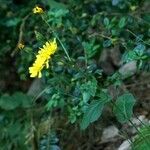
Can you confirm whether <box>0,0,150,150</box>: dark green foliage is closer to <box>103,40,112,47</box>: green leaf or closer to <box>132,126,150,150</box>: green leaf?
<box>103,40,112,47</box>: green leaf

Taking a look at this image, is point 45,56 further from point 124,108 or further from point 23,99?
point 23,99

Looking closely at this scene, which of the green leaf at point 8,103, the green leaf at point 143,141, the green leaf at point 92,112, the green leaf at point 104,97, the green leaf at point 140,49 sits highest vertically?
the green leaf at point 140,49

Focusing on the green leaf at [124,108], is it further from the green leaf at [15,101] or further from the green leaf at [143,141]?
the green leaf at [15,101]

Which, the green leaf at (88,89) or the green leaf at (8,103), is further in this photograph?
the green leaf at (8,103)

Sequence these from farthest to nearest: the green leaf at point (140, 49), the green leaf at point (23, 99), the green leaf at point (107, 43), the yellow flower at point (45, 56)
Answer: the green leaf at point (23, 99) → the green leaf at point (107, 43) → the green leaf at point (140, 49) → the yellow flower at point (45, 56)

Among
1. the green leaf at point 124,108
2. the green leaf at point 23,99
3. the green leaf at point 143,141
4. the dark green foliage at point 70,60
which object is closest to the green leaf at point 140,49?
the dark green foliage at point 70,60

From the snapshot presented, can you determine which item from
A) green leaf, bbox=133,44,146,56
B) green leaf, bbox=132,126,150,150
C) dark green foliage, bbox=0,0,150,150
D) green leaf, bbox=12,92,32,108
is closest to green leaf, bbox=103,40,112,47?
dark green foliage, bbox=0,0,150,150
